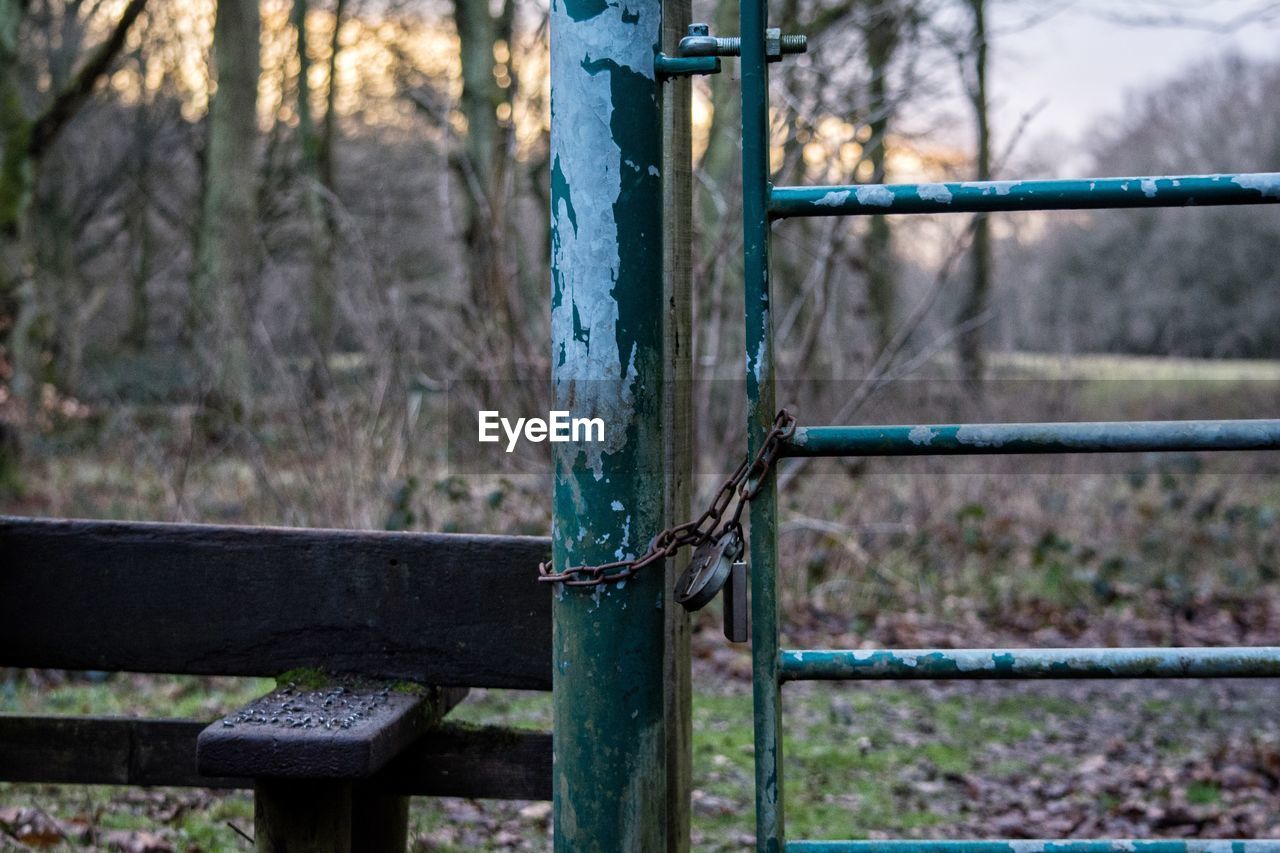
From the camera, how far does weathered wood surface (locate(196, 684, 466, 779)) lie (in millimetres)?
1854

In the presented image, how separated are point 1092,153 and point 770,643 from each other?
2504cm

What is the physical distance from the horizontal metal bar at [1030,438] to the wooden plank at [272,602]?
0.67 meters

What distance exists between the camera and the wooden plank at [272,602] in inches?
84.1

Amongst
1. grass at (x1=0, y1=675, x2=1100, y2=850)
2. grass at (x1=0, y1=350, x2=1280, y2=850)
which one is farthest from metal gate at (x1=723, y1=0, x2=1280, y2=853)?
grass at (x1=0, y1=350, x2=1280, y2=850)

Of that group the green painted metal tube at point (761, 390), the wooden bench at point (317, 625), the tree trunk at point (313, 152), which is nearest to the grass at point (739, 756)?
the wooden bench at point (317, 625)

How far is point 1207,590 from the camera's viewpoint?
781 cm

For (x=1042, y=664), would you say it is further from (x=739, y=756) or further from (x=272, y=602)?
(x=739, y=756)

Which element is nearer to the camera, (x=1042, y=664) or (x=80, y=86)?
(x=1042, y=664)

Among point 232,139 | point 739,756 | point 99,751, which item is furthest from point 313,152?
point 99,751

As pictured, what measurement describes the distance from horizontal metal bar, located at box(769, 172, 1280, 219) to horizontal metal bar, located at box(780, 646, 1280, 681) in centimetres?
59

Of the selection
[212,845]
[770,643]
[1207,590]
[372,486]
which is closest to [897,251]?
[1207,590]

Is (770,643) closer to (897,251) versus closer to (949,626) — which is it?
(949,626)

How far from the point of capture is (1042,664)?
1.60m

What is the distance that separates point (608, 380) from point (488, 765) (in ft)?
3.20
